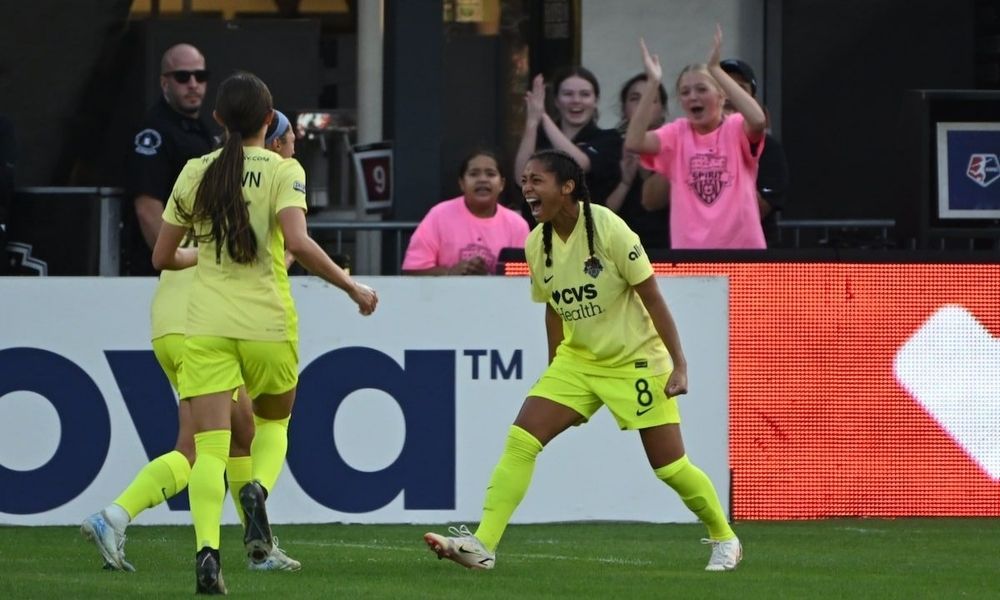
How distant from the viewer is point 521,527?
11391 mm

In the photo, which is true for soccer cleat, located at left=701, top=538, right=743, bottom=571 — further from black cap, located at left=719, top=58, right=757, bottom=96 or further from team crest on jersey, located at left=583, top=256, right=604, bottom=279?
black cap, located at left=719, top=58, right=757, bottom=96

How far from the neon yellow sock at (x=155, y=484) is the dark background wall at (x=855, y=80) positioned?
9375mm

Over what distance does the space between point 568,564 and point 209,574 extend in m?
2.16

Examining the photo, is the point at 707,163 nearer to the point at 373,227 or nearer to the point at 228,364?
the point at 373,227

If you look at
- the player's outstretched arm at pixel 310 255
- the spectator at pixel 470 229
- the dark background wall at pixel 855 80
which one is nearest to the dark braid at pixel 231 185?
the player's outstretched arm at pixel 310 255

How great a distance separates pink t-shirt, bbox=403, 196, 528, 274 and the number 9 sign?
1.93 meters

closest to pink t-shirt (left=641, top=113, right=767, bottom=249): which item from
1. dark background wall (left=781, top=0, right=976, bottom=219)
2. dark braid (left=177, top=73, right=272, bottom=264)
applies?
dark braid (left=177, top=73, right=272, bottom=264)

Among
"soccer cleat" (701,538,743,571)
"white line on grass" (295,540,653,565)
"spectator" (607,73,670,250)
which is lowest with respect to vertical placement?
"white line on grass" (295,540,653,565)

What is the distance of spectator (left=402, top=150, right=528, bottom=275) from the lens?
1233 cm

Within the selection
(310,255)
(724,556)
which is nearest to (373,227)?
(724,556)

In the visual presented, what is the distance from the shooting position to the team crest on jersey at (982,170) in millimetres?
12797

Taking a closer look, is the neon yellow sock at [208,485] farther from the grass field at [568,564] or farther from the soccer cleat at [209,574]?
the grass field at [568,564]

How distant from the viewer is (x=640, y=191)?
13.1m

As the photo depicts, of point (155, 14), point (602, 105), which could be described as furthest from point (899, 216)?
point (155, 14)
